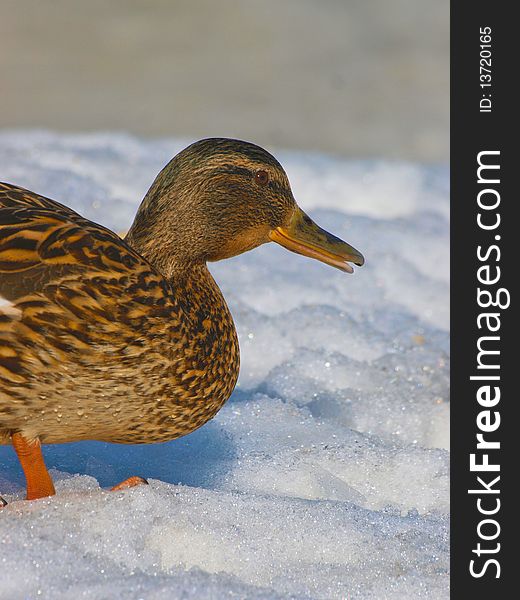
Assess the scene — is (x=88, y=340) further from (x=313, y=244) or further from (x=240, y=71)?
(x=240, y=71)

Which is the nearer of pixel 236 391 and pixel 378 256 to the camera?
pixel 236 391

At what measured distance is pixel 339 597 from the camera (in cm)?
292

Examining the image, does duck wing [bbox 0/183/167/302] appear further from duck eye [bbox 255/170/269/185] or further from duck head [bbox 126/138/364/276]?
duck eye [bbox 255/170/269/185]

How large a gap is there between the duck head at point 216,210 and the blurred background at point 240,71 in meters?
5.15

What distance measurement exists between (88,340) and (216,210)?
765 millimetres

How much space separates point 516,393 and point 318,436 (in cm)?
70

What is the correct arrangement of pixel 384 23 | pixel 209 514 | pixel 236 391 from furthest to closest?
1. pixel 384 23
2. pixel 236 391
3. pixel 209 514

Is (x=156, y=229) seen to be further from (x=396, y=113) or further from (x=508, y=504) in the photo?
(x=396, y=113)

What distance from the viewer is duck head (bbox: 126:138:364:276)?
3492mm

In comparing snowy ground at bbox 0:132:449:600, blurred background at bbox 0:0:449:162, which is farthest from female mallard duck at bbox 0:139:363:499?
blurred background at bbox 0:0:449:162

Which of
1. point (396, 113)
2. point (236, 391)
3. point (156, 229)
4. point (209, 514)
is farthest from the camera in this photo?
point (396, 113)

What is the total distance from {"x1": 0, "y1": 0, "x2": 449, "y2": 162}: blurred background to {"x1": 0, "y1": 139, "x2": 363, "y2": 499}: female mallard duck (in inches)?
208

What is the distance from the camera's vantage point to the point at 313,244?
372 centimetres

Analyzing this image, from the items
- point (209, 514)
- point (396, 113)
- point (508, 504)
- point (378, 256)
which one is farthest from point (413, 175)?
point (209, 514)
